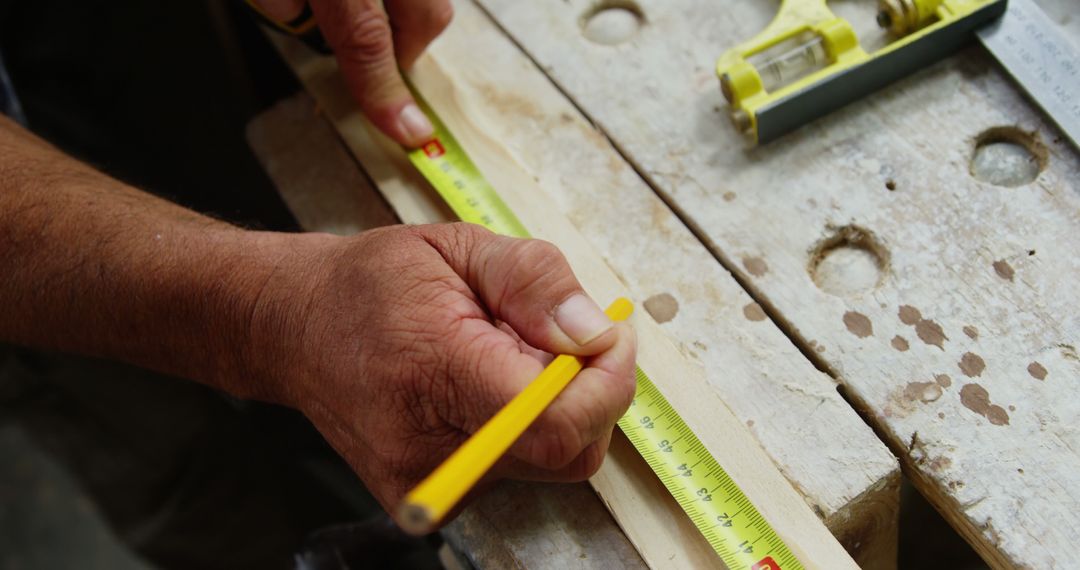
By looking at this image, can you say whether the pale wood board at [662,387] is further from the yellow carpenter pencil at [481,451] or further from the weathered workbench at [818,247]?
the yellow carpenter pencil at [481,451]

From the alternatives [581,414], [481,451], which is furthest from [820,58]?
[481,451]

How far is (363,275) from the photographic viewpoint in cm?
88

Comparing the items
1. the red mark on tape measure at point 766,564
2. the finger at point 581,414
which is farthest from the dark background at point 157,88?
the red mark on tape measure at point 766,564

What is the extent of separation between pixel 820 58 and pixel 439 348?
66 centimetres

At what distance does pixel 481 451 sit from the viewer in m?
0.66

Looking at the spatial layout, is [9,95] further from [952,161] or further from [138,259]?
[952,161]

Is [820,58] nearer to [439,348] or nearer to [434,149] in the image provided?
[434,149]

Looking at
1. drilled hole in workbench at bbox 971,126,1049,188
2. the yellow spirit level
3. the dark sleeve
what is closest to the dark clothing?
the dark sleeve

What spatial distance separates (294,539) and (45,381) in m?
0.56

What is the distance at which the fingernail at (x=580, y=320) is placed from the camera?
802 millimetres

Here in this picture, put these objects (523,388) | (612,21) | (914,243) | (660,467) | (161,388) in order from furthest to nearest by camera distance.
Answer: (161,388)
(612,21)
(914,243)
(660,467)
(523,388)

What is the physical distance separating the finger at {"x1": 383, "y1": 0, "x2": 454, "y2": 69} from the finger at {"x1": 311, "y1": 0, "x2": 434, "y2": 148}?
0.02m

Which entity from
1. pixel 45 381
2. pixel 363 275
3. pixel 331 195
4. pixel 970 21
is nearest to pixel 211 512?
pixel 45 381

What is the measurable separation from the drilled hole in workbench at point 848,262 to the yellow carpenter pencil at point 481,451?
37 centimetres
